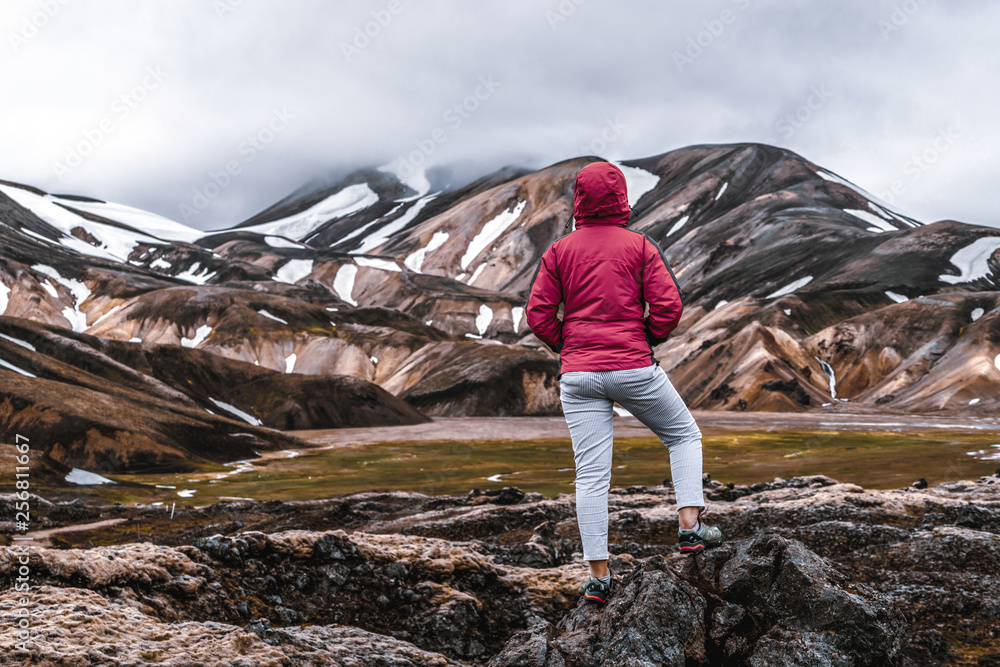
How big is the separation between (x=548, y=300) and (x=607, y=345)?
0.80 meters

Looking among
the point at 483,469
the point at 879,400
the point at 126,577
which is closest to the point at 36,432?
the point at 483,469

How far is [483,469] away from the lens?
5509 centimetres

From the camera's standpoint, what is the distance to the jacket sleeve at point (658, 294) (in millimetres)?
7344

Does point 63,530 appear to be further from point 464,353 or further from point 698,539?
point 464,353

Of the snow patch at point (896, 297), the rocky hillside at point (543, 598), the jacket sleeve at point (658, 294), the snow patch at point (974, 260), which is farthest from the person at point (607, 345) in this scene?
the snow patch at point (974, 260)

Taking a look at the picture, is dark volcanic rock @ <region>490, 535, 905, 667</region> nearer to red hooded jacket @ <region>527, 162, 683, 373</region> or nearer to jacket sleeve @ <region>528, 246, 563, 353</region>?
red hooded jacket @ <region>527, 162, 683, 373</region>

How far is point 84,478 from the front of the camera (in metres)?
47.9

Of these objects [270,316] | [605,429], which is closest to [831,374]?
[270,316]

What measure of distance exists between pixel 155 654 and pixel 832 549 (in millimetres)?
10024

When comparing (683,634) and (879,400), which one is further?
(879,400)

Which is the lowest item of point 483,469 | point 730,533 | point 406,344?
point 483,469

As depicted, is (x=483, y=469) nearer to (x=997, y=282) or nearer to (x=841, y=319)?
(x=841, y=319)

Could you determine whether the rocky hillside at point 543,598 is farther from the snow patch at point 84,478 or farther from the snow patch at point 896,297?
the snow patch at point 896,297

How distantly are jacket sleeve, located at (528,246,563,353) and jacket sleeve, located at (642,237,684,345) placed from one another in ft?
2.93
